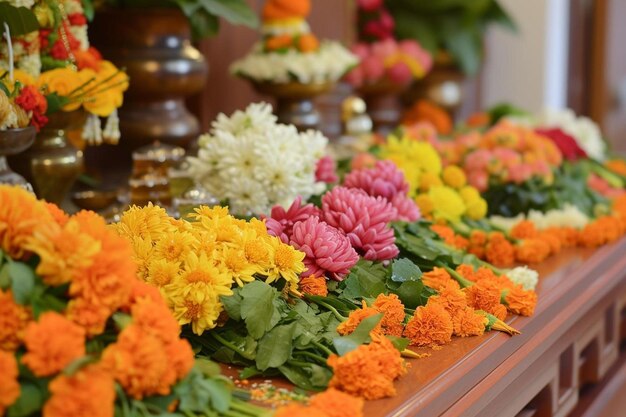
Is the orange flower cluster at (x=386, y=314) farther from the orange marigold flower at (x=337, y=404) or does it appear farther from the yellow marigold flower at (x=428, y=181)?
the yellow marigold flower at (x=428, y=181)

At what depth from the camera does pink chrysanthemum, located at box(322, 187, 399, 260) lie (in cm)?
130

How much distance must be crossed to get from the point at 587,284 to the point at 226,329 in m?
0.82

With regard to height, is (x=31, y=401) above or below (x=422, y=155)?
above

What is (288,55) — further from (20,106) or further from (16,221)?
(16,221)

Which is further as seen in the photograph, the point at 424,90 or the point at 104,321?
the point at 424,90

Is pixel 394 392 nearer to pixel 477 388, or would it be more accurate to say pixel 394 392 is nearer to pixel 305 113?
pixel 477 388

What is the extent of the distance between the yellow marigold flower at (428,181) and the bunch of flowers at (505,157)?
23cm

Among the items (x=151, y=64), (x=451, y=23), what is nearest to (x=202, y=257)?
(x=151, y=64)

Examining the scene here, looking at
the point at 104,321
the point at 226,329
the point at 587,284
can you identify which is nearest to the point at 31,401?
the point at 104,321

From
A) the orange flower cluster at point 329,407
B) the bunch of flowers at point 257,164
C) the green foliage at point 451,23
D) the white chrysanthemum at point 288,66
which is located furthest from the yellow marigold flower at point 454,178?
the green foliage at point 451,23

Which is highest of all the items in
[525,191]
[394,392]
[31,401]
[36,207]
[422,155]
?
[36,207]

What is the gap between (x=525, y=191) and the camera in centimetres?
203

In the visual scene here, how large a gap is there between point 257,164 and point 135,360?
79cm

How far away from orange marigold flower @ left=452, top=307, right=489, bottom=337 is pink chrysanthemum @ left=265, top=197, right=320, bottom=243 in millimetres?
252
